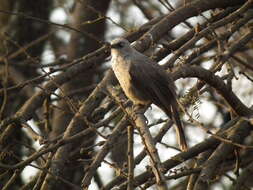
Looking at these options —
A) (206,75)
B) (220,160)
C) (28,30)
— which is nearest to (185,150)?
(220,160)

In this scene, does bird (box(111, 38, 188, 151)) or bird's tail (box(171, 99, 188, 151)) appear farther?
bird (box(111, 38, 188, 151))

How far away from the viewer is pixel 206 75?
469cm

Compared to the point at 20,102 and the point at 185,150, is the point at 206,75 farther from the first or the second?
the point at 20,102

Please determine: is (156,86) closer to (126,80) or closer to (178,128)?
(126,80)

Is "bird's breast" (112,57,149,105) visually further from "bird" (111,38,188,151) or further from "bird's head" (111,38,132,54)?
"bird's head" (111,38,132,54)

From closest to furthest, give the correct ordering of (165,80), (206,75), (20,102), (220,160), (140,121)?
1. (140,121)
2. (206,75)
3. (220,160)
4. (165,80)
5. (20,102)

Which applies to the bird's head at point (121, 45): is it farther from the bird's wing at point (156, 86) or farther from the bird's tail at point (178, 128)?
the bird's tail at point (178, 128)

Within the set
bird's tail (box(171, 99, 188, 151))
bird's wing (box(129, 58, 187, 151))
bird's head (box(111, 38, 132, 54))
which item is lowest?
bird's tail (box(171, 99, 188, 151))

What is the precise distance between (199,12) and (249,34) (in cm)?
50

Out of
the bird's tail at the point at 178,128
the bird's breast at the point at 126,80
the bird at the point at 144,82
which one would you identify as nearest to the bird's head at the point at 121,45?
the bird at the point at 144,82

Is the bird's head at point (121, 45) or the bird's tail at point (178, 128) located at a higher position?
the bird's head at point (121, 45)

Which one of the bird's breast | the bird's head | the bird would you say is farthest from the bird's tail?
the bird's head

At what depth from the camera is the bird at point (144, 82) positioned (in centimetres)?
564

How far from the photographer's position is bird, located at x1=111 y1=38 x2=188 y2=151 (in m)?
5.64
